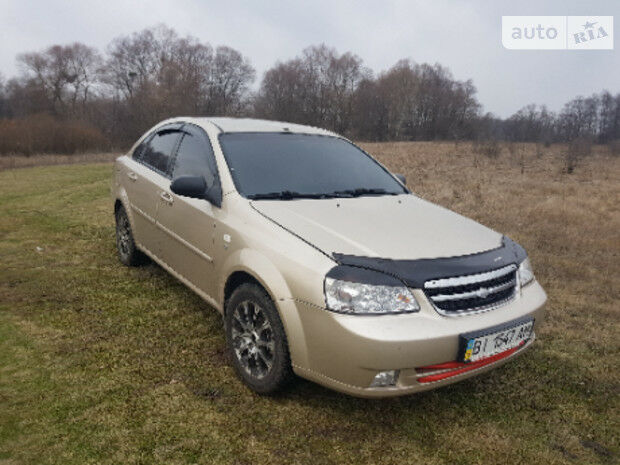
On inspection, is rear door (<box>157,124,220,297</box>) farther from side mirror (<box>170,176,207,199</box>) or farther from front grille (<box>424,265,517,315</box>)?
front grille (<box>424,265,517,315</box>)

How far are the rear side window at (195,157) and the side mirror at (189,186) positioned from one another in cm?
13

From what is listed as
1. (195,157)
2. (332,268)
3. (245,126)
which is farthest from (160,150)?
(332,268)

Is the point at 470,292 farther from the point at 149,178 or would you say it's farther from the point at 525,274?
the point at 149,178

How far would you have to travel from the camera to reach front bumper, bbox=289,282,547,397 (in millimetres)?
2174

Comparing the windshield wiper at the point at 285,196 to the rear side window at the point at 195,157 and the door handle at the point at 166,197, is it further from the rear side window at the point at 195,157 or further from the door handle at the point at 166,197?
the door handle at the point at 166,197

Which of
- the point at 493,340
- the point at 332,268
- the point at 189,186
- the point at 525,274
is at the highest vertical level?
the point at 189,186

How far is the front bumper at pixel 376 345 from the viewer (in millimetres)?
2174

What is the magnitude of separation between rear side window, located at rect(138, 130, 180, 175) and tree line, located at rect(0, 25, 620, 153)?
34.8 metres

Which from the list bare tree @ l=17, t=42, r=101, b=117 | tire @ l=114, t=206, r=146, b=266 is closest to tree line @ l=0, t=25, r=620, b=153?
bare tree @ l=17, t=42, r=101, b=117

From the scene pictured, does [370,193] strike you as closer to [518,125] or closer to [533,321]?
[533,321]

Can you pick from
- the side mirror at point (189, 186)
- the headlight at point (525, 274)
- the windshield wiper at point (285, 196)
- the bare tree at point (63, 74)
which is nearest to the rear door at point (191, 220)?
the side mirror at point (189, 186)

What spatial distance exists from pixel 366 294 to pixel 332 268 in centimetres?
21

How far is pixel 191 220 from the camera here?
338 cm

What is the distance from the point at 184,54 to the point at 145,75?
6.21 m
